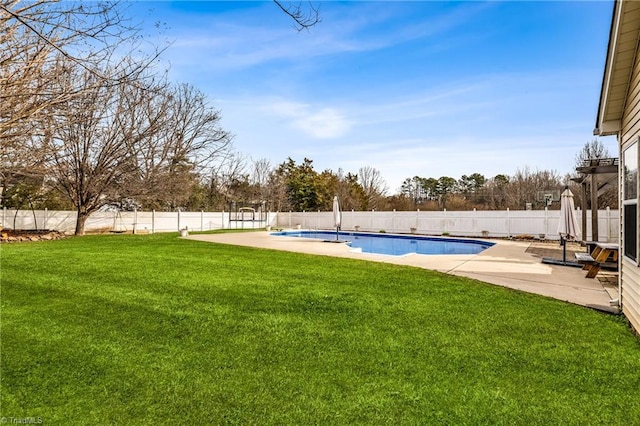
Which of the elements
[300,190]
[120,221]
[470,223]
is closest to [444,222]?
[470,223]

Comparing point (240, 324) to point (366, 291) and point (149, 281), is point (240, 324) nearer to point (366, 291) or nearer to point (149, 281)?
point (366, 291)

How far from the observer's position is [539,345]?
3408mm

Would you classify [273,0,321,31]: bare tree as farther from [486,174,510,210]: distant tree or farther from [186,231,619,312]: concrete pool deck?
[486,174,510,210]: distant tree

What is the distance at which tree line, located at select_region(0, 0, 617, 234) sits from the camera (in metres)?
2.94

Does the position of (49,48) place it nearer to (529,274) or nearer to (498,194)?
(529,274)

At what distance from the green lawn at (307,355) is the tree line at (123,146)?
84.7 inches

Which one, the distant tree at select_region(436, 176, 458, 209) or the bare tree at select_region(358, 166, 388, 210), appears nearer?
the bare tree at select_region(358, 166, 388, 210)

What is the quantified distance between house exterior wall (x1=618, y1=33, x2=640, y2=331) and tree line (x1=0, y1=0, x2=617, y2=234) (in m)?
3.86

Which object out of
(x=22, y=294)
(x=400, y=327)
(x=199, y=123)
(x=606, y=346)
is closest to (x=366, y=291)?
(x=400, y=327)

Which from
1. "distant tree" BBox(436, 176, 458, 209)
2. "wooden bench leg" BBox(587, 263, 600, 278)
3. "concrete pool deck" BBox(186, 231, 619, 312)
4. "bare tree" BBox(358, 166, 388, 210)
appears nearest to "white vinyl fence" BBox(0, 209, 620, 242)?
"concrete pool deck" BBox(186, 231, 619, 312)

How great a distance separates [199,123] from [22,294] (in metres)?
19.6

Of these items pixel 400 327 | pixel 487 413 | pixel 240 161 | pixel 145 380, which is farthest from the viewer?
pixel 240 161

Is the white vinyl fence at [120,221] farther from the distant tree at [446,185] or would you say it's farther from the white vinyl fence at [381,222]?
the distant tree at [446,185]

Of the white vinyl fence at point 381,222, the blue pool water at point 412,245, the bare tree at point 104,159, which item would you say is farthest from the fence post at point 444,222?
the bare tree at point 104,159
